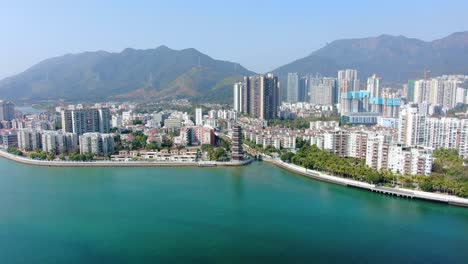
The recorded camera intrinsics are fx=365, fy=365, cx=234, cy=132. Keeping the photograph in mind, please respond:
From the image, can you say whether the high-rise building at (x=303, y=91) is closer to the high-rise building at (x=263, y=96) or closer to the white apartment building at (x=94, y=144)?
the high-rise building at (x=263, y=96)

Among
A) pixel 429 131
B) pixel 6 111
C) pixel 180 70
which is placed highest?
pixel 180 70

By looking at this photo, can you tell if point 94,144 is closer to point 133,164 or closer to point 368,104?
point 133,164

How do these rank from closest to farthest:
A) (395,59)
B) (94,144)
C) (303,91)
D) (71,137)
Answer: (94,144) < (71,137) < (303,91) < (395,59)

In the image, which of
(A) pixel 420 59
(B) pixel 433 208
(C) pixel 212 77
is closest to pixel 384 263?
(B) pixel 433 208

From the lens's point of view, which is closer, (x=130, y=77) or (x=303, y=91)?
(x=303, y=91)

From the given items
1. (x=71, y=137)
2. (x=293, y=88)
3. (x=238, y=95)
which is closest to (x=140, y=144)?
(x=71, y=137)

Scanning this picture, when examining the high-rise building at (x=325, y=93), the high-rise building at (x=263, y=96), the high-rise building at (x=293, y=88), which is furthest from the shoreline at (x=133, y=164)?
the high-rise building at (x=293, y=88)

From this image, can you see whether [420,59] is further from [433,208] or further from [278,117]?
[433,208]
